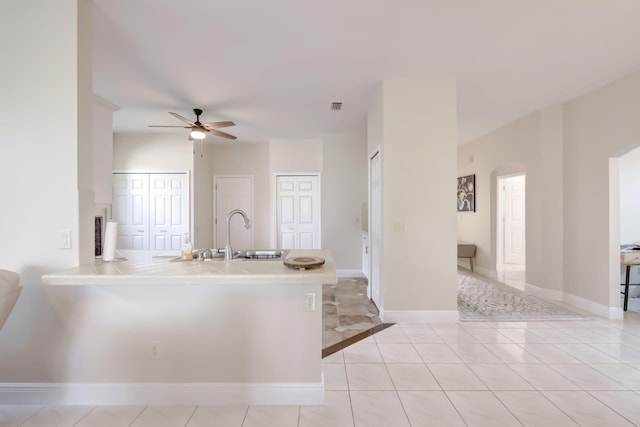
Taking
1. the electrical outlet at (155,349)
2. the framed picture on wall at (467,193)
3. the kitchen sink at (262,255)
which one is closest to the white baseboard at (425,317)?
the kitchen sink at (262,255)

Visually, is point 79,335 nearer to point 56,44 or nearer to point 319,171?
point 56,44

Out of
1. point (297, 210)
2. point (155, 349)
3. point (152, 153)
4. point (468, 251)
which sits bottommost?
point (155, 349)

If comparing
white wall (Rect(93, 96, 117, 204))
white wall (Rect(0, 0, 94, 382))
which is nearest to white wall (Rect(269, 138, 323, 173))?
white wall (Rect(93, 96, 117, 204))

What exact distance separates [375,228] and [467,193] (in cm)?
353

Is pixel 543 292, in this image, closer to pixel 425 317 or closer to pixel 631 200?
pixel 631 200

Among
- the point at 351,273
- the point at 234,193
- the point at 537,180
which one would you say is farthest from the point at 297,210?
the point at 537,180

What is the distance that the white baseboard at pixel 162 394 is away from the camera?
1.97 metres

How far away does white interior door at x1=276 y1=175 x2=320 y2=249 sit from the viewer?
625 cm

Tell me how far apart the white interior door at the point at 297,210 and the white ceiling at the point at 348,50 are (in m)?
2.17

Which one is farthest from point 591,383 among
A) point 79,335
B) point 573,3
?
point 79,335

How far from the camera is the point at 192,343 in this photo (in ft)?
6.54

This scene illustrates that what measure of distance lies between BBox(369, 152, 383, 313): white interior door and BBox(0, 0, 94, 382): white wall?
9.49ft

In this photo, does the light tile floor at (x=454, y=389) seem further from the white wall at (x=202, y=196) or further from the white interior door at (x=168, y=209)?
the white wall at (x=202, y=196)

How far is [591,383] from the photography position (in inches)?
87.6
